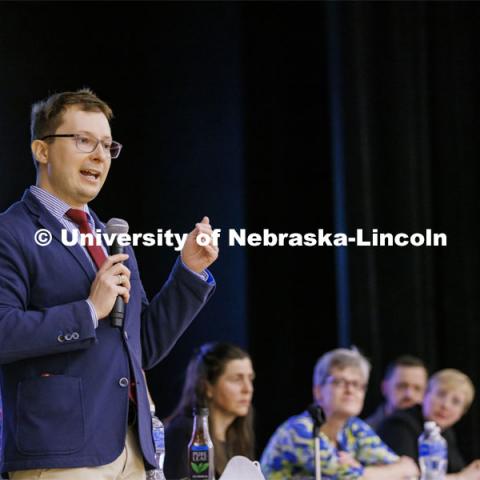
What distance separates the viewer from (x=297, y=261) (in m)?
5.15

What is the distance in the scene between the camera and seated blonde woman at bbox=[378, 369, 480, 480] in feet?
15.5

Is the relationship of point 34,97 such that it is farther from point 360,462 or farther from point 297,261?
point 360,462

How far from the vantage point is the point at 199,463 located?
307 cm

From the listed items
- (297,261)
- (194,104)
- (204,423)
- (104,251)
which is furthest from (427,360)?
(104,251)

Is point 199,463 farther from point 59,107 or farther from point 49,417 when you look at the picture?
point 59,107

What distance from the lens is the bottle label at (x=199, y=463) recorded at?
3.03 meters

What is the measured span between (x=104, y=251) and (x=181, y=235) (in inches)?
91.1

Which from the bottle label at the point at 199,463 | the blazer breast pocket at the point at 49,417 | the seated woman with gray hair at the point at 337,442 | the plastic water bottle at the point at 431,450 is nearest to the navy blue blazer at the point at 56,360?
the blazer breast pocket at the point at 49,417

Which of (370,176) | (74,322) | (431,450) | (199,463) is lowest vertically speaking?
(431,450)

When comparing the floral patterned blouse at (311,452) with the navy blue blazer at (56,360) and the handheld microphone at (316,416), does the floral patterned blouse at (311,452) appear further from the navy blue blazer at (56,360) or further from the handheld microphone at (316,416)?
the navy blue blazer at (56,360)

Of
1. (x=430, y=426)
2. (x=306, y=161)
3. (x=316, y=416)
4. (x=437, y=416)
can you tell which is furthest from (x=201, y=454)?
(x=306, y=161)

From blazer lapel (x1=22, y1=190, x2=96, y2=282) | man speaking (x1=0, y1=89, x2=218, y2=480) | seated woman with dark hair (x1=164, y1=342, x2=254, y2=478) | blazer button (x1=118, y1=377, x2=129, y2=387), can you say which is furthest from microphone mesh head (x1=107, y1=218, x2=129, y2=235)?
seated woman with dark hair (x1=164, y1=342, x2=254, y2=478)

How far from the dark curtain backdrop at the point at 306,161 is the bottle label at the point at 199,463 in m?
1.50

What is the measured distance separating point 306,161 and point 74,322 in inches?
130
